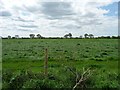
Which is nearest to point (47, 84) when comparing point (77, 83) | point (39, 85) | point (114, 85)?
point (39, 85)

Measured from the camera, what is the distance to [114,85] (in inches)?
456

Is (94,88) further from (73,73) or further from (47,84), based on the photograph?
(47,84)

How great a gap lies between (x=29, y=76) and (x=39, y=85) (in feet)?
3.74

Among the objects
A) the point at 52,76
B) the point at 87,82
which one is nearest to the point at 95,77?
the point at 87,82

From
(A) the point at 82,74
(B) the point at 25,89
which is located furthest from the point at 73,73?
(B) the point at 25,89

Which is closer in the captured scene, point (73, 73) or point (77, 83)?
point (77, 83)

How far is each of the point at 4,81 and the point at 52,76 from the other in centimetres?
189

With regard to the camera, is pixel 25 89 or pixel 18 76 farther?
pixel 18 76

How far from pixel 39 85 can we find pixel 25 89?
53cm

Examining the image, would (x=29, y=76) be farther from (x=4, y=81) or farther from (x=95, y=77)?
(x=95, y=77)

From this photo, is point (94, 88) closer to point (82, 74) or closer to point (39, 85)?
point (82, 74)

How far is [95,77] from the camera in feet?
39.8

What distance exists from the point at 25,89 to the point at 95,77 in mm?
2928

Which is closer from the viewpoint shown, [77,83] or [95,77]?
[77,83]
